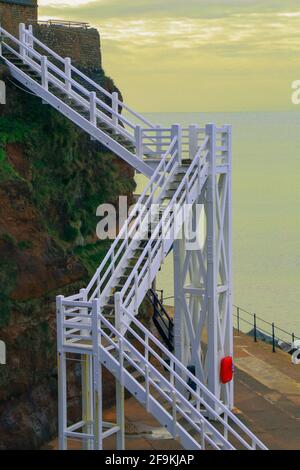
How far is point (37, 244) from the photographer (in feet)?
78.0

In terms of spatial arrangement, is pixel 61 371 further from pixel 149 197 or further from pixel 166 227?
pixel 149 197

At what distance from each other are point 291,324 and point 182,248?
3000cm

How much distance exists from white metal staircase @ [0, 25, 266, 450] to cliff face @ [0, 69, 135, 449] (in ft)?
4.03

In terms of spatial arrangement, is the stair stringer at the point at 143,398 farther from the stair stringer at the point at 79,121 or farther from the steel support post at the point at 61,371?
the stair stringer at the point at 79,121

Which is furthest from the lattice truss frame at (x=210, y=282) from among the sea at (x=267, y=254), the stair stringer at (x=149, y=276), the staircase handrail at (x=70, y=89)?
the sea at (x=267, y=254)

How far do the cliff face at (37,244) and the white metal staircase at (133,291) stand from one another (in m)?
1.23

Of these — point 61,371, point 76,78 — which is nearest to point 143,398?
point 61,371

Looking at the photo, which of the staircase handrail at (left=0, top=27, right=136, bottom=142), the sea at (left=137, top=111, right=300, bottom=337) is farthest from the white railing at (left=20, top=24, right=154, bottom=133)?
the sea at (left=137, top=111, right=300, bottom=337)

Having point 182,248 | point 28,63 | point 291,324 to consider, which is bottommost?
point 291,324

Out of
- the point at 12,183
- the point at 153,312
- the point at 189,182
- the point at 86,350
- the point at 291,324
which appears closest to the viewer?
the point at 86,350

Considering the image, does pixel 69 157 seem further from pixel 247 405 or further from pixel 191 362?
pixel 247 405

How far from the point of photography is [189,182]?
2148 centimetres

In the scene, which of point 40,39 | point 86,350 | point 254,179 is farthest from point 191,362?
point 254,179

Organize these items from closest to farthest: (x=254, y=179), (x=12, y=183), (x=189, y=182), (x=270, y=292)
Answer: (x=189, y=182) < (x=12, y=183) < (x=270, y=292) < (x=254, y=179)
